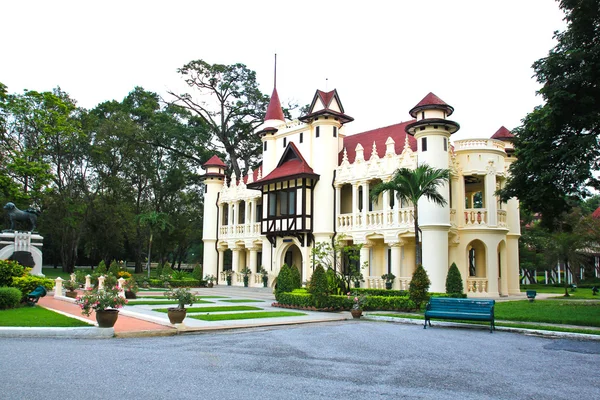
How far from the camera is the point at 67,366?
8.73 metres

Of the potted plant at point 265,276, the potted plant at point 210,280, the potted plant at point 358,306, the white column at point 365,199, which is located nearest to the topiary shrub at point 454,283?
the potted plant at point 358,306

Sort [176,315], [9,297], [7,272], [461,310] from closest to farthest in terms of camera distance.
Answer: [176,315] → [461,310] → [9,297] → [7,272]

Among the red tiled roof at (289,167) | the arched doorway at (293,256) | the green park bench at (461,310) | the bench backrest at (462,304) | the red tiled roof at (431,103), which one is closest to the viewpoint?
the green park bench at (461,310)

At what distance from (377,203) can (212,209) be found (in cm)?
1781

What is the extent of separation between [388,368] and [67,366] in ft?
18.9

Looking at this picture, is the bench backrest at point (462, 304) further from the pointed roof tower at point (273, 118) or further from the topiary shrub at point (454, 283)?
the pointed roof tower at point (273, 118)

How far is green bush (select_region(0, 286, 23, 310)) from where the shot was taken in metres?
16.2

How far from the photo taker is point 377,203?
1241 inches

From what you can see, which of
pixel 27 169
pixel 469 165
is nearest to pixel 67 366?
pixel 469 165

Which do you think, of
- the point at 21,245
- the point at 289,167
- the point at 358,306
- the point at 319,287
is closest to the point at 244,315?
the point at 319,287

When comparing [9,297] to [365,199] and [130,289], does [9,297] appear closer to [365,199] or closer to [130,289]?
[130,289]

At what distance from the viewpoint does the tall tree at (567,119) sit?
17312 millimetres

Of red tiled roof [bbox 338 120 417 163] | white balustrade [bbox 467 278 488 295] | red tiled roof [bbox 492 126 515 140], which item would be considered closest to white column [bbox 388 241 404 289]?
white balustrade [bbox 467 278 488 295]

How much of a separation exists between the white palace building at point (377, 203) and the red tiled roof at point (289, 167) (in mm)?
83
